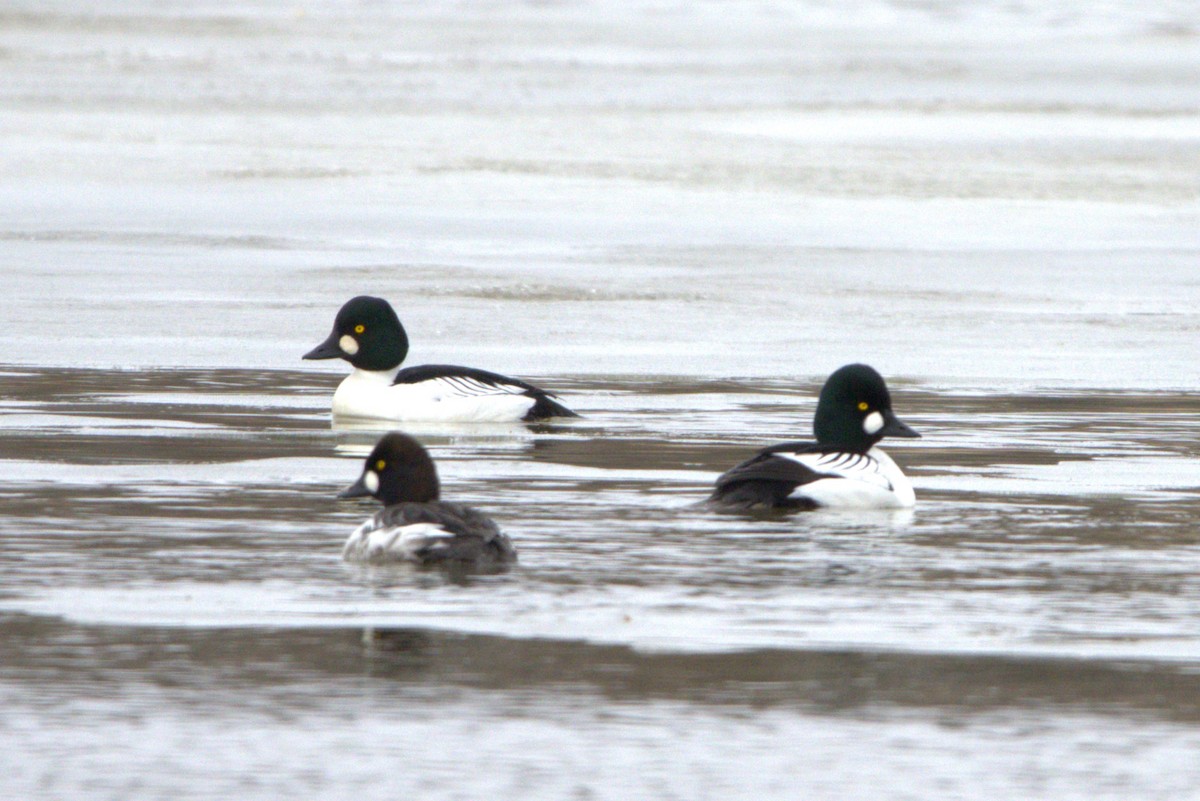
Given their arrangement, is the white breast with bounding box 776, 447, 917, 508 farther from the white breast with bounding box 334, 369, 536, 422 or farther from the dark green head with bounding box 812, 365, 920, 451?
the white breast with bounding box 334, 369, 536, 422

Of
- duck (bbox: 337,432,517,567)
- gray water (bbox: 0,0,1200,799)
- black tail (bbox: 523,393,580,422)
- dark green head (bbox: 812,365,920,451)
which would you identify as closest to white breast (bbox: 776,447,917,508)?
gray water (bbox: 0,0,1200,799)

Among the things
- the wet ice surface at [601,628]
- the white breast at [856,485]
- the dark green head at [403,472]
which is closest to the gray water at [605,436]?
the wet ice surface at [601,628]

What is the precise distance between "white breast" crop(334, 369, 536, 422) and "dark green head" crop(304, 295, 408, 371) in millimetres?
308

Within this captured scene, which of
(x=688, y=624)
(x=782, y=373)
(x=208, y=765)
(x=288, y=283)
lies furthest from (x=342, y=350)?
(x=208, y=765)

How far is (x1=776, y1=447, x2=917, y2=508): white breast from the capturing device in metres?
8.70

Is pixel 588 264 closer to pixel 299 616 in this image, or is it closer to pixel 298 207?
pixel 298 207

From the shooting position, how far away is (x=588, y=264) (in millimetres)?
17438

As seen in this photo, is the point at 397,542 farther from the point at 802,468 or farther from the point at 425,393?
the point at 425,393

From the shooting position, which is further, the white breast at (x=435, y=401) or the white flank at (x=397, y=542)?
the white breast at (x=435, y=401)

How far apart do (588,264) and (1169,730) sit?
1204cm

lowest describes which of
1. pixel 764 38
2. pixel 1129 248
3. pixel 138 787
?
pixel 138 787

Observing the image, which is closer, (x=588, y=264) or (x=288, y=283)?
(x=288, y=283)

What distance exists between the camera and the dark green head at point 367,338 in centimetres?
1189

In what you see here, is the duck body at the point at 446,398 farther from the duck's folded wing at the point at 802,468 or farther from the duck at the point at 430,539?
the duck at the point at 430,539
